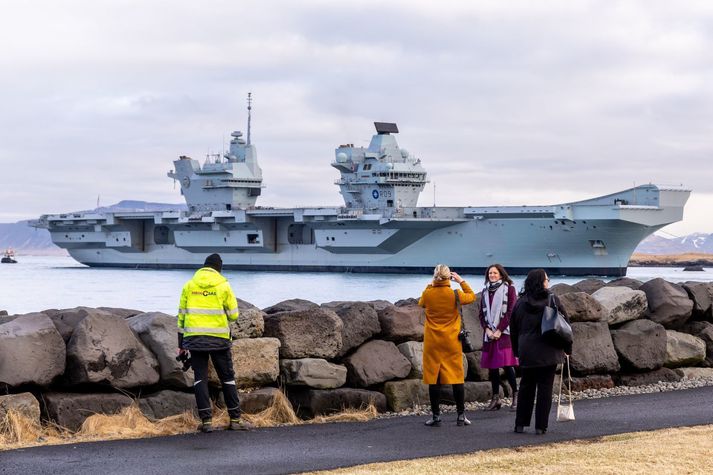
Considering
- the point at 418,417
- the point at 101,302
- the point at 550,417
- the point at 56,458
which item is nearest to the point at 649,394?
the point at 550,417

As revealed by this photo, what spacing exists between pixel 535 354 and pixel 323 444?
1.81 metres

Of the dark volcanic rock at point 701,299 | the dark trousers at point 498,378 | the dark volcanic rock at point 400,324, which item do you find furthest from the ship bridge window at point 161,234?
the dark volcanic rock at point 400,324

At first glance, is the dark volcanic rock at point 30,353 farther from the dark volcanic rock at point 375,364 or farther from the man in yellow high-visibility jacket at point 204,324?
the dark volcanic rock at point 375,364

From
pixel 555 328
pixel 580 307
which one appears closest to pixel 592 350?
pixel 580 307

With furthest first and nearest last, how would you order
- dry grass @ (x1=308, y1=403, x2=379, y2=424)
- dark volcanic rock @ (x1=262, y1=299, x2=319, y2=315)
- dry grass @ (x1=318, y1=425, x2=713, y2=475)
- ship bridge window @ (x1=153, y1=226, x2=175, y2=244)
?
ship bridge window @ (x1=153, y1=226, x2=175, y2=244), dark volcanic rock @ (x1=262, y1=299, x2=319, y2=315), dry grass @ (x1=308, y1=403, x2=379, y2=424), dry grass @ (x1=318, y1=425, x2=713, y2=475)

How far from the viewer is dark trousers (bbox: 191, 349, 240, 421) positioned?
851cm

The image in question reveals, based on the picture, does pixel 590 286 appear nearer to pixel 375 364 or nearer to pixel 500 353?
pixel 500 353

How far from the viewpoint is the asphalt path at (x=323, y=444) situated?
700 cm

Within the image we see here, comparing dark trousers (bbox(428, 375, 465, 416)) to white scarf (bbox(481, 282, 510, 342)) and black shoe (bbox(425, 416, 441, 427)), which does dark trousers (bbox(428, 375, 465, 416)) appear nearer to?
black shoe (bbox(425, 416, 441, 427))

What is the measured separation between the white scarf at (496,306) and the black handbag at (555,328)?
48.4 inches

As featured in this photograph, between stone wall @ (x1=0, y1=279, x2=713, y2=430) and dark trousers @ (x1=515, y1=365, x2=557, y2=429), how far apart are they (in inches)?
63.9

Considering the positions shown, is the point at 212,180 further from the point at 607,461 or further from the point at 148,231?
the point at 607,461

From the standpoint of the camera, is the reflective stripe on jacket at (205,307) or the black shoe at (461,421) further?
the black shoe at (461,421)

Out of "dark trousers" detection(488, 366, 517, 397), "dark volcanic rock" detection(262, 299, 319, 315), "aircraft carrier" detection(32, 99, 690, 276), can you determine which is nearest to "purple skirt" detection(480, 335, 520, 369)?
"dark trousers" detection(488, 366, 517, 397)
